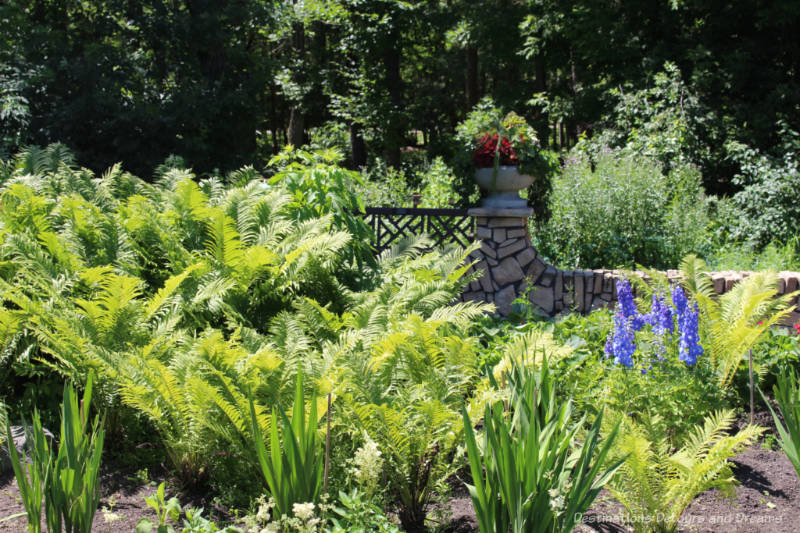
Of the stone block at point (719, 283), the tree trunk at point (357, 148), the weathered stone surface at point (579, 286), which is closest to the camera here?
the stone block at point (719, 283)

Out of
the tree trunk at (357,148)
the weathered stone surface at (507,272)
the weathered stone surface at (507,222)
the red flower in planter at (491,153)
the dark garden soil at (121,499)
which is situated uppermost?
the tree trunk at (357,148)

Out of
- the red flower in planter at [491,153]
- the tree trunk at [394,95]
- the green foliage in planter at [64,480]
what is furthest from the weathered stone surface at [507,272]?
the tree trunk at [394,95]

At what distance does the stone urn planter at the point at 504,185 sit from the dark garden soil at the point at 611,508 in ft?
10.1

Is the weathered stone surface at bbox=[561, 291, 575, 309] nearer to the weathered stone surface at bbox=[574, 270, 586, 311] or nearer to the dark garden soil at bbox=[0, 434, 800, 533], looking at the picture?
the weathered stone surface at bbox=[574, 270, 586, 311]

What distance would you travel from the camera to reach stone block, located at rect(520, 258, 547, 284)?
5488 millimetres

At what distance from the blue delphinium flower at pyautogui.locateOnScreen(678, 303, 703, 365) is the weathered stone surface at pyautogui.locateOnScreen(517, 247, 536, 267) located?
8.07ft

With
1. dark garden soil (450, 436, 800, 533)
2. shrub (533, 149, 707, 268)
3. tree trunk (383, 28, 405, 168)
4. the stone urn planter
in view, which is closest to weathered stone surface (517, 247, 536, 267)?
the stone urn planter

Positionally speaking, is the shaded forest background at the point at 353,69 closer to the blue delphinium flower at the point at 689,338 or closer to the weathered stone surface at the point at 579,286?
the weathered stone surface at the point at 579,286

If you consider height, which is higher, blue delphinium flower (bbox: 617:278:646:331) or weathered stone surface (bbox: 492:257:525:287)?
blue delphinium flower (bbox: 617:278:646:331)

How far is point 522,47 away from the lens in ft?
52.4

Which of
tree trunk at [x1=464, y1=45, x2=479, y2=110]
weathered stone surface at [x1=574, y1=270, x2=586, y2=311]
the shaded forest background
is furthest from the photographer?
tree trunk at [x1=464, y1=45, x2=479, y2=110]

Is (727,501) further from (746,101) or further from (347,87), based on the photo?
(347,87)

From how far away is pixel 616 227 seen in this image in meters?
6.30

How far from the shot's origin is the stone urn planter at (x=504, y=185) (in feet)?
17.9
